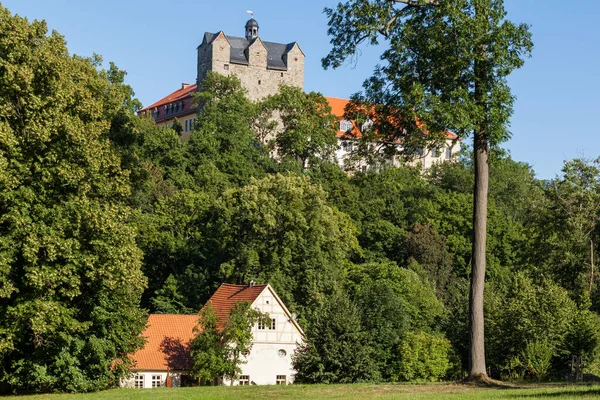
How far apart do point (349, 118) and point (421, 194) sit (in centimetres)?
6611

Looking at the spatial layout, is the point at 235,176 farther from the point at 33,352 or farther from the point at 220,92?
the point at 33,352

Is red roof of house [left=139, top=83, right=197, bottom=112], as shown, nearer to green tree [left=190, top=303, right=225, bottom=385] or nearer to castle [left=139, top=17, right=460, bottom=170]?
castle [left=139, top=17, right=460, bottom=170]

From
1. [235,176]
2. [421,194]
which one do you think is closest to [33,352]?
[235,176]

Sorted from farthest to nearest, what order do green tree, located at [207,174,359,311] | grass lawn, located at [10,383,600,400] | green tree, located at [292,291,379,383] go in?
green tree, located at [207,174,359,311] → green tree, located at [292,291,379,383] → grass lawn, located at [10,383,600,400]

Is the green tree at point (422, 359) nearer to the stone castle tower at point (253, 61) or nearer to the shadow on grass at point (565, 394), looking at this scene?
the shadow on grass at point (565, 394)

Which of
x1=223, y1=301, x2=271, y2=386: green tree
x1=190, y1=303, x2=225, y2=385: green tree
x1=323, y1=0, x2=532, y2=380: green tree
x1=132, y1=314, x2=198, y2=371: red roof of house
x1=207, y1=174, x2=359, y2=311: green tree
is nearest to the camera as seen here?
x1=323, y1=0, x2=532, y2=380: green tree

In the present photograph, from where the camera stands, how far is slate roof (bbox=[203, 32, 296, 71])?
4673 inches

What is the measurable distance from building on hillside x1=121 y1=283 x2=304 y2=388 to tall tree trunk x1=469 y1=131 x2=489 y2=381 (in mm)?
24664

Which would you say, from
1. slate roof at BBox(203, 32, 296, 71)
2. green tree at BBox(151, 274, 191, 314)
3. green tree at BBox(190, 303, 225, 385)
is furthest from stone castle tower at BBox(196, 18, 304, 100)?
green tree at BBox(190, 303, 225, 385)

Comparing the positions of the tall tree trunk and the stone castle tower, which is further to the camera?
the stone castle tower

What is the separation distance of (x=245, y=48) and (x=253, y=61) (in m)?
2.50

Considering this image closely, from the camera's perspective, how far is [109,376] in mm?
29938

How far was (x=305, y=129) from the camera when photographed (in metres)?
95.2

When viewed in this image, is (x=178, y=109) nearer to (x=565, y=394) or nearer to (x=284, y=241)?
(x=284, y=241)
